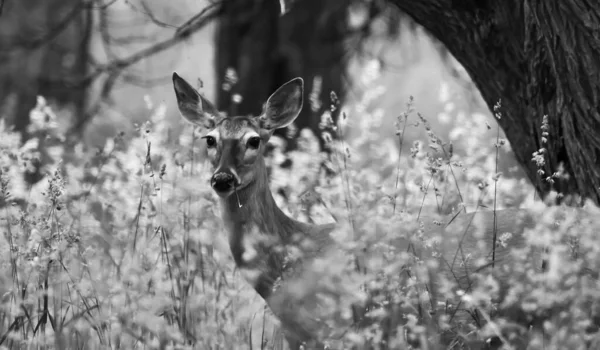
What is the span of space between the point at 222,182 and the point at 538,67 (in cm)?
185

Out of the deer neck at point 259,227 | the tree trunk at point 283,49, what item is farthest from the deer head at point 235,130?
the tree trunk at point 283,49

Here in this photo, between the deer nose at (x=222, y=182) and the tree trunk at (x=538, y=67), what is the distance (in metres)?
1.53

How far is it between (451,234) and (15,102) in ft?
45.0

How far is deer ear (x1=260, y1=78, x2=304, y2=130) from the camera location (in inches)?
229

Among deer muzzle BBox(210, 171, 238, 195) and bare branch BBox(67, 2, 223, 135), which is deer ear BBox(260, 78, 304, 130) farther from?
bare branch BBox(67, 2, 223, 135)

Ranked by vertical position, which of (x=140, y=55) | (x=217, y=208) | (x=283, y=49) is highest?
(x=140, y=55)

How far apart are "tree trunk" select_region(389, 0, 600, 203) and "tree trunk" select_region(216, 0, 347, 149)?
4506mm

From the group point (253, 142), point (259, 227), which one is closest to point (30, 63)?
point (253, 142)

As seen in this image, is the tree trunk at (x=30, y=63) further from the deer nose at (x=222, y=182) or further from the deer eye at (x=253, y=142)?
the deer nose at (x=222, y=182)

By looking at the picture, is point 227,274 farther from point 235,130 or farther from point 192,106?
point 192,106

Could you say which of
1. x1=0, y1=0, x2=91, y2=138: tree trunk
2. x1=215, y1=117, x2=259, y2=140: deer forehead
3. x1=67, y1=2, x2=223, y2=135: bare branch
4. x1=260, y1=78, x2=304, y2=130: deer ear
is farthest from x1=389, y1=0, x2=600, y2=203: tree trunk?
x1=0, y1=0, x2=91, y2=138: tree trunk

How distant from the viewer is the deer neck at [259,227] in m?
5.09

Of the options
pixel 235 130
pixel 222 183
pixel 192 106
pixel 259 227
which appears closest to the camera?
pixel 222 183

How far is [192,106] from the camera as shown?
19.5 feet
